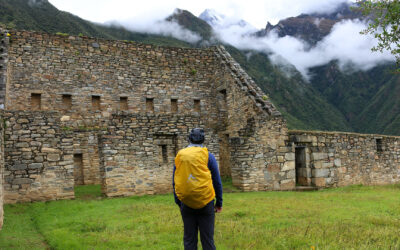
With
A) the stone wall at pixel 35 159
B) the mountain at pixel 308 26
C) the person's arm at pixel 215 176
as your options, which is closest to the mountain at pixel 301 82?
the mountain at pixel 308 26

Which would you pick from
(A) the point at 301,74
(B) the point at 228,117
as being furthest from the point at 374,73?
(B) the point at 228,117

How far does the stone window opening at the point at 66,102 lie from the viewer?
14.9 metres

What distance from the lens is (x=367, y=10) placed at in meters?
10.2

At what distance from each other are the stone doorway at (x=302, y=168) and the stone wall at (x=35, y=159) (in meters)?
8.95

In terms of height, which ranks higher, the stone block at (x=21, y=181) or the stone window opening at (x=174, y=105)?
the stone window opening at (x=174, y=105)

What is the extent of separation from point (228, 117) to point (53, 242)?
12.3m

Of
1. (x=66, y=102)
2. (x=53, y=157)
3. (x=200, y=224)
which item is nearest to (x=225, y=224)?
(x=200, y=224)

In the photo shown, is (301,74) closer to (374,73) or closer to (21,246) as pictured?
(374,73)

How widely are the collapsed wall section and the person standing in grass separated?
23.4ft

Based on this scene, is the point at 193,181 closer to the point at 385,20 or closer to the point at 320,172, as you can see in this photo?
the point at 385,20

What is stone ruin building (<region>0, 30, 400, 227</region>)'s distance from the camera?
414 inches

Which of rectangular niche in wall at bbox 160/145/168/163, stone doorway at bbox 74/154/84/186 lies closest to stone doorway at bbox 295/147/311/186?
rectangular niche in wall at bbox 160/145/168/163

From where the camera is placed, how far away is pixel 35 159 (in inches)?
406

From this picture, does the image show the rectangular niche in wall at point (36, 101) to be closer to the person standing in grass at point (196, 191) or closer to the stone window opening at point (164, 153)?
the stone window opening at point (164, 153)
